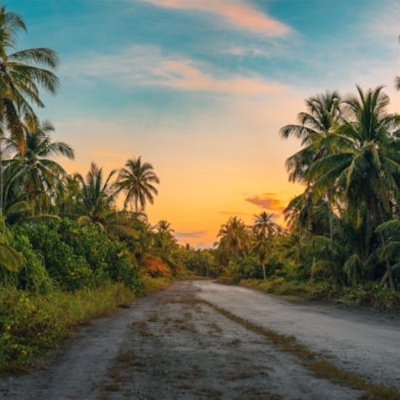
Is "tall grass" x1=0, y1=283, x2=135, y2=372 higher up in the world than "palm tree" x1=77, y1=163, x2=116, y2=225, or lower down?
lower down

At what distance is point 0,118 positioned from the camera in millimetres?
22562

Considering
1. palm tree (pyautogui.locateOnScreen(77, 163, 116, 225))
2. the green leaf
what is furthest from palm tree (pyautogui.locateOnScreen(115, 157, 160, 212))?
the green leaf

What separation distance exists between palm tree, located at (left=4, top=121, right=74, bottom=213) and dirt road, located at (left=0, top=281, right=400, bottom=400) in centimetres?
2222

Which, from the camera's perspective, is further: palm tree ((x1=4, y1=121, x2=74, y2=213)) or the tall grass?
palm tree ((x1=4, y1=121, x2=74, y2=213))

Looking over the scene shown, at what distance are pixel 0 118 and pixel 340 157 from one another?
54.9 ft

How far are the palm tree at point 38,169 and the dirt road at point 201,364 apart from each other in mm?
22220

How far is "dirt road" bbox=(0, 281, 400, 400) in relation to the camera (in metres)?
6.30

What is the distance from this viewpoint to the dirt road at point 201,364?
20.7 feet

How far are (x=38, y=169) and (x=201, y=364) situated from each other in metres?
30.2

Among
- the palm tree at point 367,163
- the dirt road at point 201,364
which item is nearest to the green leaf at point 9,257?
the dirt road at point 201,364

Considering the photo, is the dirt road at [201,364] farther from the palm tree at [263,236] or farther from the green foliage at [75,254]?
the palm tree at [263,236]

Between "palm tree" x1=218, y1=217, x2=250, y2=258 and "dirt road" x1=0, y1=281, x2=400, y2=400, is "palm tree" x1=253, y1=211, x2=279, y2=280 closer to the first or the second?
"palm tree" x1=218, y1=217, x2=250, y2=258

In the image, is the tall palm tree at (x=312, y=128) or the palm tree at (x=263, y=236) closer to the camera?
the tall palm tree at (x=312, y=128)

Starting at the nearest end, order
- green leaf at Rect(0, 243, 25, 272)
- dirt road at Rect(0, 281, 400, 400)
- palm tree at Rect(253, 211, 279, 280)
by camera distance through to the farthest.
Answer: dirt road at Rect(0, 281, 400, 400) → green leaf at Rect(0, 243, 25, 272) → palm tree at Rect(253, 211, 279, 280)
